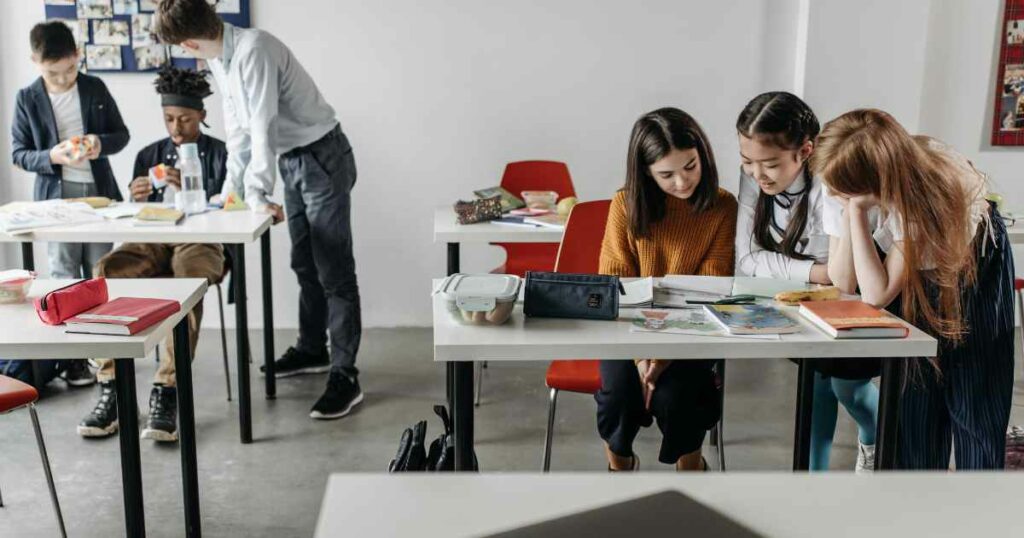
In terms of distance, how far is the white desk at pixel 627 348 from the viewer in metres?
1.95

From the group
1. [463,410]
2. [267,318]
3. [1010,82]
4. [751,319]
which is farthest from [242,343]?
[1010,82]

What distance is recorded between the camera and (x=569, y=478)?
110cm

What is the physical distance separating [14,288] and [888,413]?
6.67 ft

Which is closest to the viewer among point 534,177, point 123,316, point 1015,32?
point 123,316

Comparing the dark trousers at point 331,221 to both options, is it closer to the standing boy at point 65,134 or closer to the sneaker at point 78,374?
the standing boy at point 65,134

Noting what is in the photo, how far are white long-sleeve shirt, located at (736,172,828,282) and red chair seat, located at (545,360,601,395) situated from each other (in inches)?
19.6

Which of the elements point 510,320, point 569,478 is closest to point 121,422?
point 510,320

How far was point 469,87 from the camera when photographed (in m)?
4.64

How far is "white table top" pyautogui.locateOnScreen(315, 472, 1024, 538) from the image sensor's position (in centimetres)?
100

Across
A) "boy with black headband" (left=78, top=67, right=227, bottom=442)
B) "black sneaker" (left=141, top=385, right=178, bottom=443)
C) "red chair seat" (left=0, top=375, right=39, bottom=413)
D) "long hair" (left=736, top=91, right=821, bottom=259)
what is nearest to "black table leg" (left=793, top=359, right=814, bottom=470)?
"long hair" (left=736, top=91, right=821, bottom=259)

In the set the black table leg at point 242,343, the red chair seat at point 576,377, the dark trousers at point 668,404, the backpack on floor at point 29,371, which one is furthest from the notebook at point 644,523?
the backpack on floor at point 29,371

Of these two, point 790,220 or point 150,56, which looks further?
point 150,56

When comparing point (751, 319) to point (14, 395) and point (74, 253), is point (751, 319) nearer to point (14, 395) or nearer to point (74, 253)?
point (14, 395)

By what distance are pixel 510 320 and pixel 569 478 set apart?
1044 millimetres
